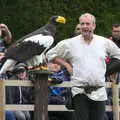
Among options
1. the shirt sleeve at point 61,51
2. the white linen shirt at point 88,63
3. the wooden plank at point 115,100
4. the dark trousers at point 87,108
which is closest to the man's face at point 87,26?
the white linen shirt at point 88,63

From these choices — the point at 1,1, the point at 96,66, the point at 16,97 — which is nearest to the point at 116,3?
the point at 1,1

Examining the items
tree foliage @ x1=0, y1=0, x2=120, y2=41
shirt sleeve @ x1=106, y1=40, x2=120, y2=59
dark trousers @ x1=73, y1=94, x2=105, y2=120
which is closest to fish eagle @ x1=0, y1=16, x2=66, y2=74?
shirt sleeve @ x1=106, y1=40, x2=120, y2=59

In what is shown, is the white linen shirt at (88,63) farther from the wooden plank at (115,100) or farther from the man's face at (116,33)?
the man's face at (116,33)

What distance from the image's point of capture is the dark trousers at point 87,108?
347 inches

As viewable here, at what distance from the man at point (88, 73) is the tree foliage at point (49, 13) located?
9.07 metres

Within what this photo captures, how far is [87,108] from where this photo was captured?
349 inches

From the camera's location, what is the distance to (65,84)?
31.4 feet

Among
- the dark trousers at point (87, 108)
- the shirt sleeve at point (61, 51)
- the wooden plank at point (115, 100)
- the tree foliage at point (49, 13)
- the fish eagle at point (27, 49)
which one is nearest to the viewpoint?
the dark trousers at point (87, 108)

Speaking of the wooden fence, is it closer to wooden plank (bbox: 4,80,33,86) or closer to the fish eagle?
wooden plank (bbox: 4,80,33,86)

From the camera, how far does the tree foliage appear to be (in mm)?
18375

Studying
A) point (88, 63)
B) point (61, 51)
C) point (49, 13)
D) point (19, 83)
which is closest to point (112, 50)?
point (88, 63)

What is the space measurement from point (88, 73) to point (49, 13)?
9807mm

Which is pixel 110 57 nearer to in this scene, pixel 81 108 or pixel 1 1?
pixel 81 108

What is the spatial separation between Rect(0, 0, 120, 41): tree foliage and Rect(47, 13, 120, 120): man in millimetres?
9071
